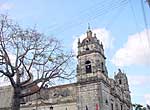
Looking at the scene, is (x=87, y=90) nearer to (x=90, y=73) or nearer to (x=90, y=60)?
(x=90, y=73)

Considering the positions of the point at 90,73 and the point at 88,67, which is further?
the point at 88,67

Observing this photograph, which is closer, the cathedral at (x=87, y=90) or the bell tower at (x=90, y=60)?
the cathedral at (x=87, y=90)

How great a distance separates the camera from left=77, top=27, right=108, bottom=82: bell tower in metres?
40.4

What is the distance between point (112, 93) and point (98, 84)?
570cm

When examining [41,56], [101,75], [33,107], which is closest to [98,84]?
[101,75]

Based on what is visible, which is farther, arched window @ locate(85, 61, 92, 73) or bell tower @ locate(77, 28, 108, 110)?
arched window @ locate(85, 61, 92, 73)

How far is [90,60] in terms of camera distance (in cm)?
4103

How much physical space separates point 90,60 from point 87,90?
4.00 meters

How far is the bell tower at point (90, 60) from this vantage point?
4038 centimetres

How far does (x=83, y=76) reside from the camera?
40688 millimetres

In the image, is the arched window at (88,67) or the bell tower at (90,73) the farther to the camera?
the arched window at (88,67)

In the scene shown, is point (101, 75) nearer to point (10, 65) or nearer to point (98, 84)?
point (98, 84)

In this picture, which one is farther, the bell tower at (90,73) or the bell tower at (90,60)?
the bell tower at (90,60)

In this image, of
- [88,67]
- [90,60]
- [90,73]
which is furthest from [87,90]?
[90,60]
